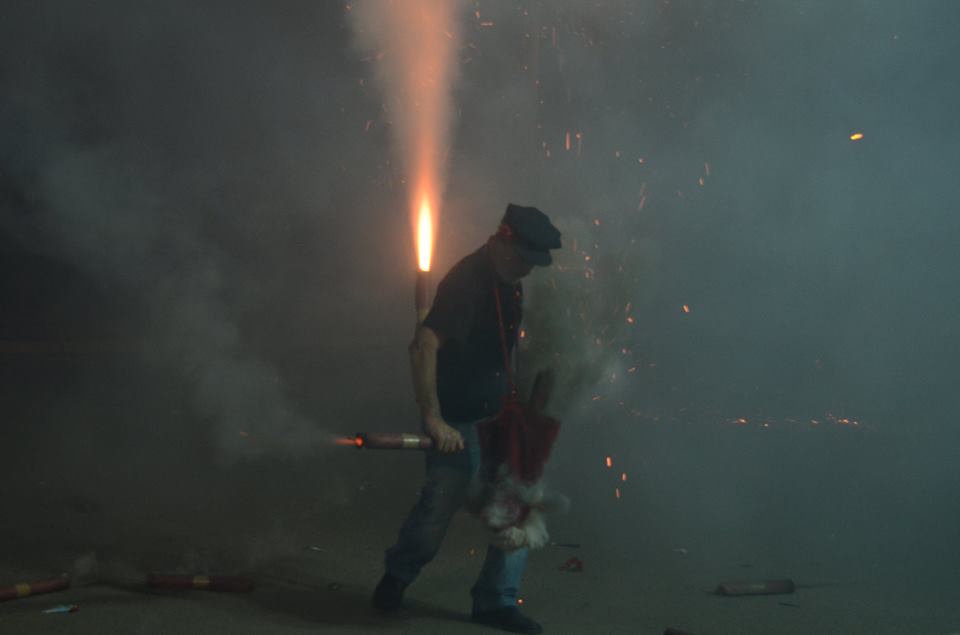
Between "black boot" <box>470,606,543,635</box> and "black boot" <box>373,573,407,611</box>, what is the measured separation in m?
0.36

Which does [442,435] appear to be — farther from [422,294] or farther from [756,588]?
[756,588]

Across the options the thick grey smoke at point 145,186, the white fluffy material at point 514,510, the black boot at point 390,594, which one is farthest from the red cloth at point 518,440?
the thick grey smoke at point 145,186

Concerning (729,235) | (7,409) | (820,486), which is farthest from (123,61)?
(820,486)

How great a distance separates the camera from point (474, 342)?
3670 millimetres

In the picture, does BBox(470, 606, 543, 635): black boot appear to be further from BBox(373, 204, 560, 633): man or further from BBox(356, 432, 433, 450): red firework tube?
BBox(356, 432, 433, 450): red firework tube

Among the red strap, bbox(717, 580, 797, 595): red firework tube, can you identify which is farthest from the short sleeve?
bbox(717, 580, 797, 595): red firework tube

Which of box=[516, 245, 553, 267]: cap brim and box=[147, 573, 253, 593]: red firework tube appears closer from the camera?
box=[516, 245, 553, 267]: cap brim

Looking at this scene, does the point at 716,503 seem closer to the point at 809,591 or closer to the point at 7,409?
the point at 809,591

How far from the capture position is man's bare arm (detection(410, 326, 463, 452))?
11.3 ft

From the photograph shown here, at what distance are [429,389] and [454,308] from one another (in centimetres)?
35

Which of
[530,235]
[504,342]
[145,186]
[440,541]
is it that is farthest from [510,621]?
[145,186]

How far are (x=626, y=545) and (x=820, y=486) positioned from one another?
108 inches

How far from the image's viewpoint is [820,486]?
712 cm

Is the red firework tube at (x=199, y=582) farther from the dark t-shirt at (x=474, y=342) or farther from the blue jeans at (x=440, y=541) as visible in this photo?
the dark t-shirt at (x=474, y=342)
